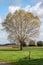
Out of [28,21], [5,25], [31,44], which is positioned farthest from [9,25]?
[31,44]

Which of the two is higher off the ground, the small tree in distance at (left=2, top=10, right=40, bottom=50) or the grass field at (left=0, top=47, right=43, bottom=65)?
the small tree in distance at (left=2, top=10, right=40, bottom=50)

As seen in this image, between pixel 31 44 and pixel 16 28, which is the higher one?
pixel 16 28

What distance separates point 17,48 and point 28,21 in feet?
17.1

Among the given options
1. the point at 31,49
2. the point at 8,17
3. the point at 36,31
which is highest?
the point at 8,17

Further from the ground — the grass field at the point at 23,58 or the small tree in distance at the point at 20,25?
the small tree in distance at the point at 20,25

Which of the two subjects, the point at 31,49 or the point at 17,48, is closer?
the point at 31,49

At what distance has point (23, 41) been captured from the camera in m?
35.5

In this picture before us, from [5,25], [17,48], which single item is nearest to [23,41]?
[17,48]

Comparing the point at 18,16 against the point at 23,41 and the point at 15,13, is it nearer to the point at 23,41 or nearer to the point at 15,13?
the point at 15,13

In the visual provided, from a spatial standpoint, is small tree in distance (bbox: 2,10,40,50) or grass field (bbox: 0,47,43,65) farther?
small tree in distance (bbox: 2,10,40,50)

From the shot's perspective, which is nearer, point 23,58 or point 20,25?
point 23,58

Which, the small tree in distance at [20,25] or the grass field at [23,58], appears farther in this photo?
the small tree in distance at [20,25]

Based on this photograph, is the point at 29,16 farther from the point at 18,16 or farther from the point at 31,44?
the point at 31,44

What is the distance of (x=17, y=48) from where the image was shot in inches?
1351
